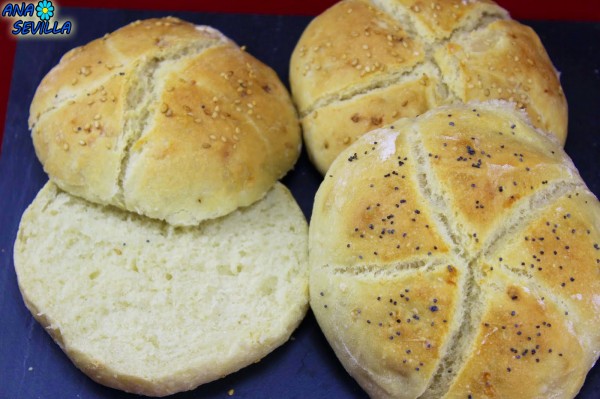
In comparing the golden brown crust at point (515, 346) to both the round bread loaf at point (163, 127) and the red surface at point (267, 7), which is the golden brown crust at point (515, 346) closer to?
the round bread loaf at point (163, 127)

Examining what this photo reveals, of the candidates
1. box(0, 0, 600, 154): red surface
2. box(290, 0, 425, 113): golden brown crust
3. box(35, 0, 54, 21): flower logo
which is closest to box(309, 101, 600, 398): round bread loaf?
box(290, 0, 425, 113): golden brown crust

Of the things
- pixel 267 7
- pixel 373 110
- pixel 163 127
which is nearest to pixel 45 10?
pixel 267 7

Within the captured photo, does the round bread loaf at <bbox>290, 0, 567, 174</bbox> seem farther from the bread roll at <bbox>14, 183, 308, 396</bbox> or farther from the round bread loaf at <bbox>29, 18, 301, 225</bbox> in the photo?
the bread roll at <bbox>14, 183, 308, 396</bbox>

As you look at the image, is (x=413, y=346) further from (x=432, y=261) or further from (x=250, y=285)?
(x=250, y=285)

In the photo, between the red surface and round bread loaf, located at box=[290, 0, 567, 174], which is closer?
round bread loaf, located at box=[290, 0, 567, 174]

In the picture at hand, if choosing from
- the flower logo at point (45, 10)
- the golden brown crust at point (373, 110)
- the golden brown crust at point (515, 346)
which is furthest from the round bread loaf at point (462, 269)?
the flower logo at point (45, 10)

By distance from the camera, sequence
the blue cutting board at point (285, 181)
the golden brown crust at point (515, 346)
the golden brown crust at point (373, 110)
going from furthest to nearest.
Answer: the golden brown crust at point (373, 110) → the blue cutting board at point (285, 181) → the golden brown crust at point (515, 346)

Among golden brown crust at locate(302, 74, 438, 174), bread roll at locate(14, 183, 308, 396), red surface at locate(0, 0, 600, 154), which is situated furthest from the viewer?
red surface at locate(0, 0, 600, 154)
